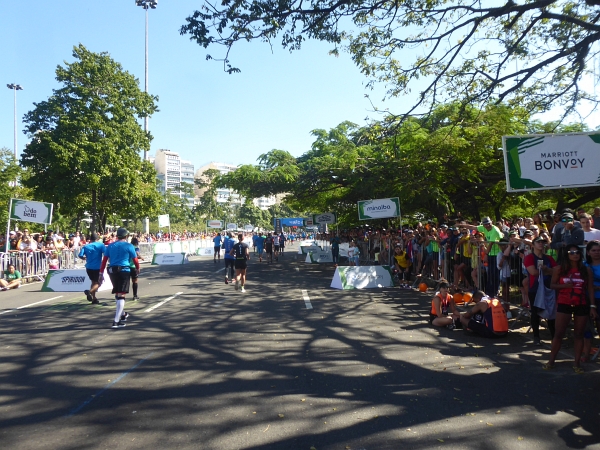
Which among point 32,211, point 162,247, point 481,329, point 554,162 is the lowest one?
point 481,329

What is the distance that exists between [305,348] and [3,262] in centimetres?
1407

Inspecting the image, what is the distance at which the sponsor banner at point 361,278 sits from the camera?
51.0 feet

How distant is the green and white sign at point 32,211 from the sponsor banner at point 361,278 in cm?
1172

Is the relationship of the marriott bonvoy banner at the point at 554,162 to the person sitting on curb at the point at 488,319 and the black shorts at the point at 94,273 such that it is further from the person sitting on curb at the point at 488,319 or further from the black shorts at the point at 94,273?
the black shorts at the point at 94,273

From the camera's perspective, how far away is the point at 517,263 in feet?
33.5

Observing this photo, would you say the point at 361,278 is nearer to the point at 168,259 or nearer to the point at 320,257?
the point at 320,257

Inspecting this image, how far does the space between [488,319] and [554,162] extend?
2.84m

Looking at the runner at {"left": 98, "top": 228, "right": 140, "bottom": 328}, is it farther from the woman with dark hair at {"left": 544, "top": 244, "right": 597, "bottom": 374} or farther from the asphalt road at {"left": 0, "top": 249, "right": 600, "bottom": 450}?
the woman with dark hair at {"left": 544, "top": 244, "right": 597, "bottom": 374}

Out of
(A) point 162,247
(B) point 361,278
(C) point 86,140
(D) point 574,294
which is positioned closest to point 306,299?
(B) point 361,278

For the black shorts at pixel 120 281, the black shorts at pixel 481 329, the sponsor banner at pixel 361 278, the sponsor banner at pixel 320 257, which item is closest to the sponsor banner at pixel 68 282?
the black shorts at pixel 120 281

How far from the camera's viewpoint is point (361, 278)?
15.8 m

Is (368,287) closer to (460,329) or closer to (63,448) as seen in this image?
(460,329)

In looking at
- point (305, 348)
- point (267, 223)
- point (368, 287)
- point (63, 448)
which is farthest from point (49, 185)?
point (267, 223)

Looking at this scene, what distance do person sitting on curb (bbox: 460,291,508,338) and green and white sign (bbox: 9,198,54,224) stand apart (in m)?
16.8
